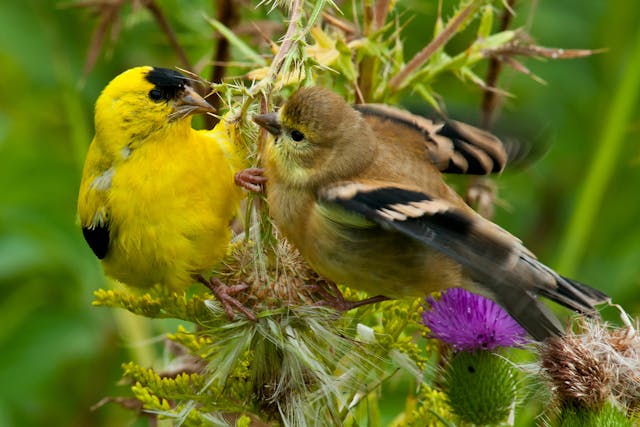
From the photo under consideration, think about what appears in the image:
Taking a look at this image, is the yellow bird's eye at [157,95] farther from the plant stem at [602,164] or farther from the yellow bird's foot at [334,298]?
the plant stem at [602,164]

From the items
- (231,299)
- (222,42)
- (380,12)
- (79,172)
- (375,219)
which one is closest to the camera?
(375,219)

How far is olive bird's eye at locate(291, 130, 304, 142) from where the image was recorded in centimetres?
226

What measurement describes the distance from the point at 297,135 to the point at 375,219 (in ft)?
1.18

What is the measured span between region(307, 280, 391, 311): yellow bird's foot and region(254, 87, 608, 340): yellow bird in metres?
0.06

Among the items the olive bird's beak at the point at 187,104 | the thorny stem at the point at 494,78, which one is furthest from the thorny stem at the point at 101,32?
the thorny stem at the point at 494,78

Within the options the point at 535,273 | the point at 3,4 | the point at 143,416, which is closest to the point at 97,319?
the point at 143,416

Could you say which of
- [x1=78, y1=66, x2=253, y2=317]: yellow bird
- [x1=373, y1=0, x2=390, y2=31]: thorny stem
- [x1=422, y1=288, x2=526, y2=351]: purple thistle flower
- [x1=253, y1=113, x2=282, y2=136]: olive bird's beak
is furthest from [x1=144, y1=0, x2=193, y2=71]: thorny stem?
[x1=422, y1=288, x2=526, y2=351]: purple thistle flower

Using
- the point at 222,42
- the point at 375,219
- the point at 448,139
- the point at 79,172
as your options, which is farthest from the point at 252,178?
→ the point at 79,172

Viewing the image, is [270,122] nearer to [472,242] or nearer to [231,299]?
[231,299]

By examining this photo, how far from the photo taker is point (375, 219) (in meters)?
2.01

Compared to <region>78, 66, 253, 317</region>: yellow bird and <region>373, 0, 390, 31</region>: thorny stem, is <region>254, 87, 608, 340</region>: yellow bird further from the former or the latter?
<region>373, 0, 390, 31</region>: thorny stem

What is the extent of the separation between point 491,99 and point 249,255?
1.36m

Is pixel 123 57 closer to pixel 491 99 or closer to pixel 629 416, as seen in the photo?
pixel 491 99

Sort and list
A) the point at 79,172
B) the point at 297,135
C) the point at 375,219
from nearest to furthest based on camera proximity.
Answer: the point at 375,219, the point at 297,135, the point at 79,172
